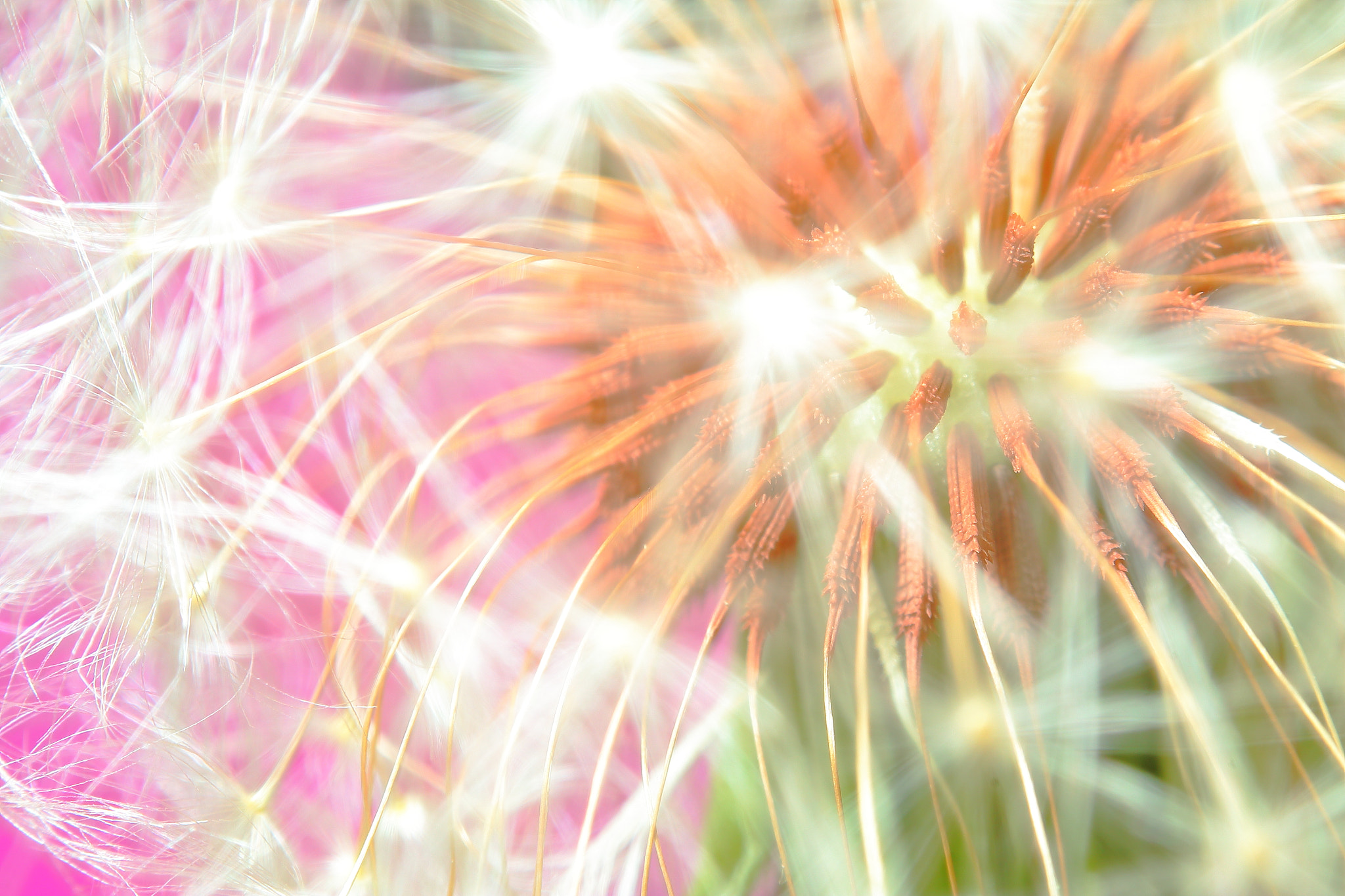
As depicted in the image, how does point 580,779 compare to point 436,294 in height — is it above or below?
below

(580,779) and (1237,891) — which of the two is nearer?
(1237,891)

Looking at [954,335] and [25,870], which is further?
[25,870]

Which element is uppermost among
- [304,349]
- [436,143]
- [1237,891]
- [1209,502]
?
[436,143]

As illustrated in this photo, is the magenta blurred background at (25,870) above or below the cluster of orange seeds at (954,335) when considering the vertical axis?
below

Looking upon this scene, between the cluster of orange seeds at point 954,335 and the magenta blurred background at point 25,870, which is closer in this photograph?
the cluster of orange seeds at point 954,335

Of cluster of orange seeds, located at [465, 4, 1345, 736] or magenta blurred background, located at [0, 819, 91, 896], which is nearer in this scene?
cluster of orange seeds, located at [465, 4, 1345, 736]

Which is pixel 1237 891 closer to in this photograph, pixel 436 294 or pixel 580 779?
pixel 580 779

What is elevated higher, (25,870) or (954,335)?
(954,335)

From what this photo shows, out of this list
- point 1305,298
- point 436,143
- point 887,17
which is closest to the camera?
point 1305,298

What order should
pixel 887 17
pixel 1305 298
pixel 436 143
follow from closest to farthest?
pixel 1305 298, pixel 887 17, pixel 436 143

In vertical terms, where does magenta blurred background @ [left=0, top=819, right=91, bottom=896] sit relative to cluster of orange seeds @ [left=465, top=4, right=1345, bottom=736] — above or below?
below

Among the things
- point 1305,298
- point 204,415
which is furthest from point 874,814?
point 204,415
